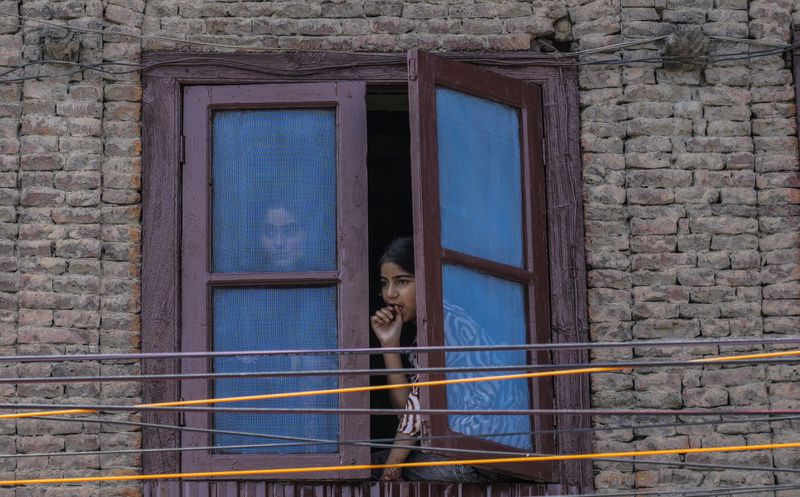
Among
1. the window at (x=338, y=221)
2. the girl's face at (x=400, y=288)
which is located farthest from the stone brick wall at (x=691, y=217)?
the girl's face at (x=400, y=288)

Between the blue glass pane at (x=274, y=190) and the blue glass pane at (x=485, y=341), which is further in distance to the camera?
the blue glass pane at (x=274, y=190)

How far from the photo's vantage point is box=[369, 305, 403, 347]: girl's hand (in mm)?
7094

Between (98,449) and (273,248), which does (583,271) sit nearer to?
(273,248)

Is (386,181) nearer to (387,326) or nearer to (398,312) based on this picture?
(398,312)

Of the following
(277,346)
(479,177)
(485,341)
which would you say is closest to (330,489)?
(277,346)

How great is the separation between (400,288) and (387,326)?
0.32 m

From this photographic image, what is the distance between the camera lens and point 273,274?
7008 millimetres

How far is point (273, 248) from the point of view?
7.08m

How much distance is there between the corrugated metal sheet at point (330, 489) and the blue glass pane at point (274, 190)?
38.3 inches

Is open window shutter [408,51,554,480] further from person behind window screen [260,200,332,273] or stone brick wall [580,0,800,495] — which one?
person behind window screen [260,200,332,273]

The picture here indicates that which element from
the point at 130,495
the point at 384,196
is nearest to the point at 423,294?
the point at 130,495

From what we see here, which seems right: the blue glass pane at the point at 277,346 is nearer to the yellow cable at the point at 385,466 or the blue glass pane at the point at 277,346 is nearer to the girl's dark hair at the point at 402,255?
the yellow cable at the point at 385,466

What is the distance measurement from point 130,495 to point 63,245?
3.87 feet

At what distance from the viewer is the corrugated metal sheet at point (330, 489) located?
6695mm
